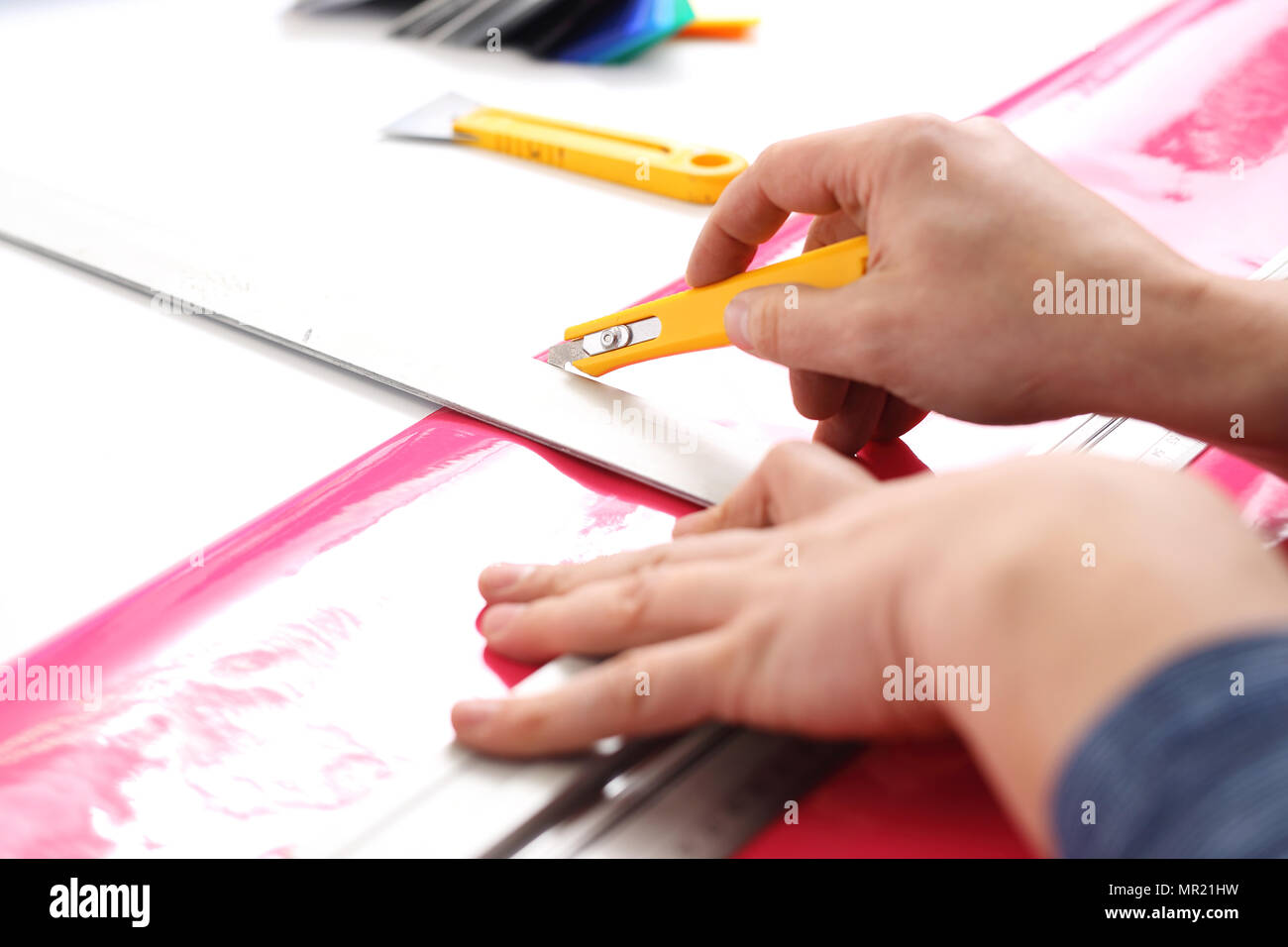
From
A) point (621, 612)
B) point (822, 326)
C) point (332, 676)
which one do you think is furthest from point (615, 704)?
point (822, 326)

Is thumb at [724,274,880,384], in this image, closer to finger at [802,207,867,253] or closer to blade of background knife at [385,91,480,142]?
finger at [802,207,867,253]

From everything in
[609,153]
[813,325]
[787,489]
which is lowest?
[787,489]

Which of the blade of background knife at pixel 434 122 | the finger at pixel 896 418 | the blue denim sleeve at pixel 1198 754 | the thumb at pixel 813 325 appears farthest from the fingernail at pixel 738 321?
the blade of background knife at pixel 434 122

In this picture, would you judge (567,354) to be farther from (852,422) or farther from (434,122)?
(434,122)

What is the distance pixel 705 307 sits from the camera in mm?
776

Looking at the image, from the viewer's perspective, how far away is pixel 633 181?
119 cm

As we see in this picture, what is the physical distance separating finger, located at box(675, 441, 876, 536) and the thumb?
119mm

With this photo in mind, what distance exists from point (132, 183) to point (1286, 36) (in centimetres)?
130

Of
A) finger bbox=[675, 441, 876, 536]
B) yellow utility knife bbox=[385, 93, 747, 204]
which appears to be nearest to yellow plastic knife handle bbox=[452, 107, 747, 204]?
yellow utility knife bbox=[385, 93, 747, 204]

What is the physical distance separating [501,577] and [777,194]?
0.31m

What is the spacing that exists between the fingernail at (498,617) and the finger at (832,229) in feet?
1.10

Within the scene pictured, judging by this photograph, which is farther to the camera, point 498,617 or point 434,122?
point 434,122

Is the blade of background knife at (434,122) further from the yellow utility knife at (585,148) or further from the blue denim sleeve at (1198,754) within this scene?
the blue denim sleeve at (1198,754)
